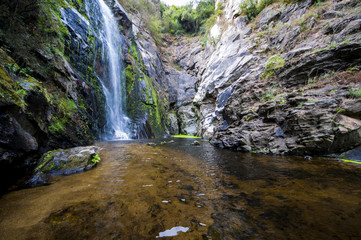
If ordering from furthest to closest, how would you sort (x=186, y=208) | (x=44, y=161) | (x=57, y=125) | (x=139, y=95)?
(x=139, y=95) → (x=57, y=125) → (x=44, y=161) → (x=186, y=208)

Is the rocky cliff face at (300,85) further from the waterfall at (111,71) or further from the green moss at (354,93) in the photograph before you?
the waterfall at (111,71)

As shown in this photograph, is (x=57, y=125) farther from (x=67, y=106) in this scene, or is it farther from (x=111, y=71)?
(x=111, y=71)

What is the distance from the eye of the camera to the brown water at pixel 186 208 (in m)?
1.34

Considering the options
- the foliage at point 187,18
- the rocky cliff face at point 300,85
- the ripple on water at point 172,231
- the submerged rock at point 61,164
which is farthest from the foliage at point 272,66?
the foliage at point 187,18

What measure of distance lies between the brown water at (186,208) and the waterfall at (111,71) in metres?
8.57

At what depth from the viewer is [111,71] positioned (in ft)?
41.6

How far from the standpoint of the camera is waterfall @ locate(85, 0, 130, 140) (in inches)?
445

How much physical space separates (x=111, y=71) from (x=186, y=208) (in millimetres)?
13654

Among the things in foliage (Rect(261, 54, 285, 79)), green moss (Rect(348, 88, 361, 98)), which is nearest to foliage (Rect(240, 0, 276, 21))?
foliage (Rect(261, 54, 285, 79))

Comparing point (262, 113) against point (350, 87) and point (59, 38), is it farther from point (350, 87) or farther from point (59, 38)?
point (59, 38)

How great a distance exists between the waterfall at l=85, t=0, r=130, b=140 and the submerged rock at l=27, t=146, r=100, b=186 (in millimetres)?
6970

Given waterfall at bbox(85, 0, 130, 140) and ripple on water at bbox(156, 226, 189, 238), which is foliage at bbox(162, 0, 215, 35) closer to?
waterfall at bbox(85, 0, 130, 140)

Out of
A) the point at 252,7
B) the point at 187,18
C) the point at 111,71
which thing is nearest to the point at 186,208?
the point at 111,71

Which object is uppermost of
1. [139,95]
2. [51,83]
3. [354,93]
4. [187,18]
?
[187,18]
